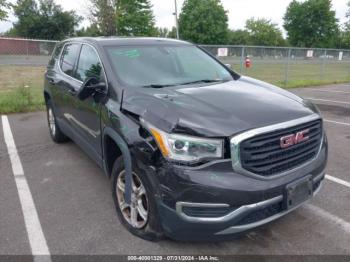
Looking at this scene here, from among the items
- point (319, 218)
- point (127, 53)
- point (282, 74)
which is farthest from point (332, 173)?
point (282, 74)

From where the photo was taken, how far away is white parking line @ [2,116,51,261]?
304cm

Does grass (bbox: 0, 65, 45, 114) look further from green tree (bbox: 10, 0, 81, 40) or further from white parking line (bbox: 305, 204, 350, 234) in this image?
green tree (bbox: 10, 0, 81, 40)

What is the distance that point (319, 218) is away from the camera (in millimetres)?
3506

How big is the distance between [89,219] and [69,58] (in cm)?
254

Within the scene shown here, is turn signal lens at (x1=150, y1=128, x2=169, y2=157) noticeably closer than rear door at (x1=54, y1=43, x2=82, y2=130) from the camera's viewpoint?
Yes

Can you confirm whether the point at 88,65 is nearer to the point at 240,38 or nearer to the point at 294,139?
the point at 294,139

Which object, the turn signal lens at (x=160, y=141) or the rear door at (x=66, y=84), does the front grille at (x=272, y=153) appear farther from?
the rear door at (x=66, y=84)

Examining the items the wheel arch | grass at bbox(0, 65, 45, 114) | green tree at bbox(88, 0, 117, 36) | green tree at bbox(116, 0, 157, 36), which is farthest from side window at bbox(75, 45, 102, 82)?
green tree at bbox(116, 0, 157, 36)

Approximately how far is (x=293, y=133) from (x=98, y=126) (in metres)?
1.98

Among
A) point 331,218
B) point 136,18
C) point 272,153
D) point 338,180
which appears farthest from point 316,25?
point 272,153

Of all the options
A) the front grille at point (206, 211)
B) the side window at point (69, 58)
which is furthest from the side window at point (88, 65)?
the front grille at point (206, 211)

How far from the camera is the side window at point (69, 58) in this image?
15.6 feet

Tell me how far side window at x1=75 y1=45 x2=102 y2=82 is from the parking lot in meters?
1.34

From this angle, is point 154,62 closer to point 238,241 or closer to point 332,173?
point 238,241
